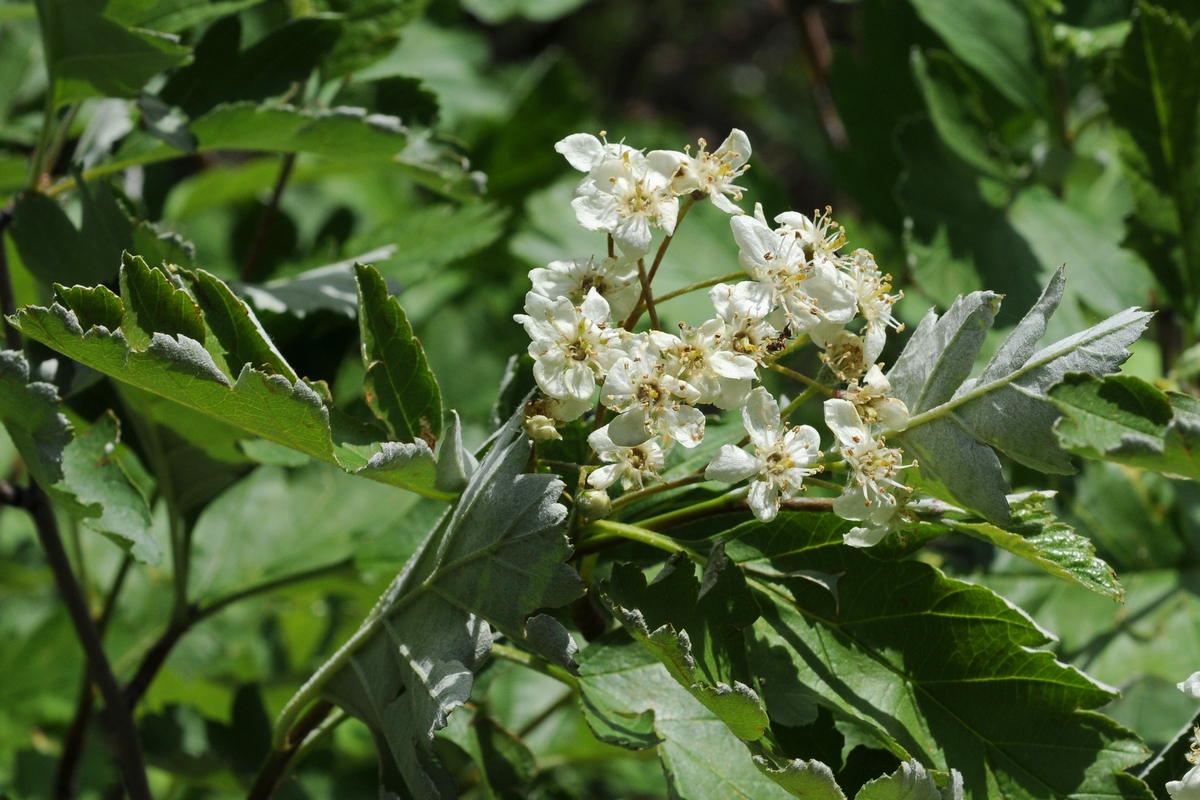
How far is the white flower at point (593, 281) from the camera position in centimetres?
105

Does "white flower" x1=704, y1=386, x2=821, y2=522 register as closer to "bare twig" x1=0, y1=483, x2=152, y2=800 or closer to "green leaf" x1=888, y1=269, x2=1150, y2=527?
"green leaf" x1=888, y1=269, x2=1150, y2=527

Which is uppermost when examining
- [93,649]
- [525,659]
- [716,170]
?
[716,170]

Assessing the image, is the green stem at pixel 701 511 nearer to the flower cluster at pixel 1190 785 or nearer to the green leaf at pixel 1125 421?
the green leaf at pixel 1125 421

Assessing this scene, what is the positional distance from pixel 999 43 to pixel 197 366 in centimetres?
159

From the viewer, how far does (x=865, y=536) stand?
3.28 feet

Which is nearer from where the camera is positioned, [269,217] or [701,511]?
[701,511]

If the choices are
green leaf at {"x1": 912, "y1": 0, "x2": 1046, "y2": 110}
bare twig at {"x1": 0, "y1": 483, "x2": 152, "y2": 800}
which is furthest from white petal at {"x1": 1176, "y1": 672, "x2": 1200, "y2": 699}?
green leaf at {"x1": 912, "y1": 0, "x2": 1046, "y2": 110}

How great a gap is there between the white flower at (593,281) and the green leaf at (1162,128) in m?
1.02

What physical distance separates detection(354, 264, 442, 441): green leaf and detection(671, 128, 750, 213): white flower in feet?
0.97

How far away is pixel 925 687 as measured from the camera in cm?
103

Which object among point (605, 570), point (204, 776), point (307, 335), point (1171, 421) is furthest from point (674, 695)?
point (204, 776)

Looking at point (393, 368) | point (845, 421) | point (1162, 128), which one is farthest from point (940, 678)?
point (1162, 128)

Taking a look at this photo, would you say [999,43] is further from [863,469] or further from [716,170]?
[863,469]

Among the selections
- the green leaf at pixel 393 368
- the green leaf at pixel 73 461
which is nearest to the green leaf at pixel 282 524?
the green leaf at pixel 73 461
